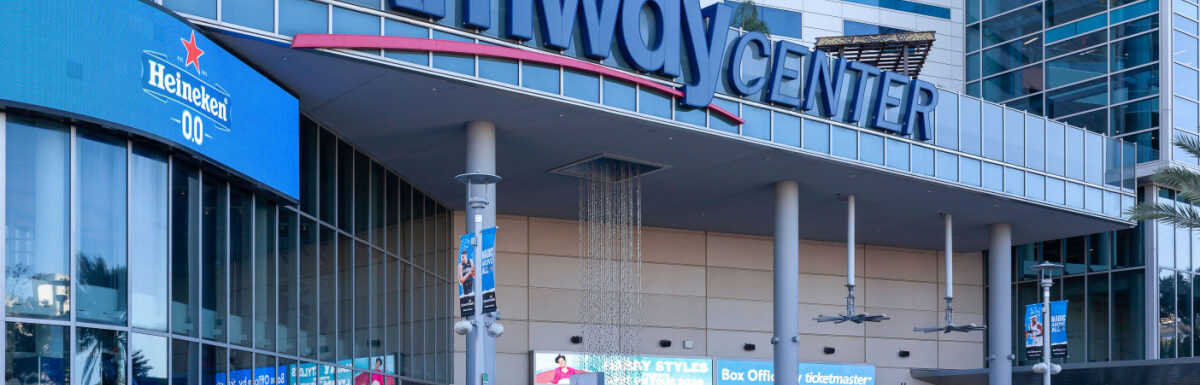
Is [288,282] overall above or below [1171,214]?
below

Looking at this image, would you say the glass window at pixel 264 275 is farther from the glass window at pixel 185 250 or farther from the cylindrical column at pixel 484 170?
the cylindrical column at pixel 484 170

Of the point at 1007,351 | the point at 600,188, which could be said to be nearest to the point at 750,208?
the point at 600,188

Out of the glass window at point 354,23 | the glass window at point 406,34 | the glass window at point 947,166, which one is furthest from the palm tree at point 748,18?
the glass window at point 354,23

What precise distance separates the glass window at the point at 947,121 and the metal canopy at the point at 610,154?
41.1 inches

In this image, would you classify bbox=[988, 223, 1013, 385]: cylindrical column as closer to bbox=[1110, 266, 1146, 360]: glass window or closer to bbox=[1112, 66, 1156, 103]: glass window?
bbox=[1110, 266, 1146, 360]: glass window

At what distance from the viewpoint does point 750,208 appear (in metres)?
35.8

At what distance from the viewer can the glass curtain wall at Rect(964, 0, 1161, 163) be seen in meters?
38.8

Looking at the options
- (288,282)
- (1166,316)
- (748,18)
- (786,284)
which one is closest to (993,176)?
(786,284)

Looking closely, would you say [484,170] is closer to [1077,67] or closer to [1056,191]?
[1056,191]

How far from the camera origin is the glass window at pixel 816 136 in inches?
1157

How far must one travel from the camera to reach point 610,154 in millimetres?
29125

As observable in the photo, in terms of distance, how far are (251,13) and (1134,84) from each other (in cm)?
2710

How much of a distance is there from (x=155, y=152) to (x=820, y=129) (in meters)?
15.0

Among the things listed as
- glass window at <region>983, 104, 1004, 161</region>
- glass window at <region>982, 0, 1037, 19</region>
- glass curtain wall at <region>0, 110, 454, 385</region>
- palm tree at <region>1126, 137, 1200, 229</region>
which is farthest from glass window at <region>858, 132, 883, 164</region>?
glass window at <region>982, 0, 1037, 19</region>
